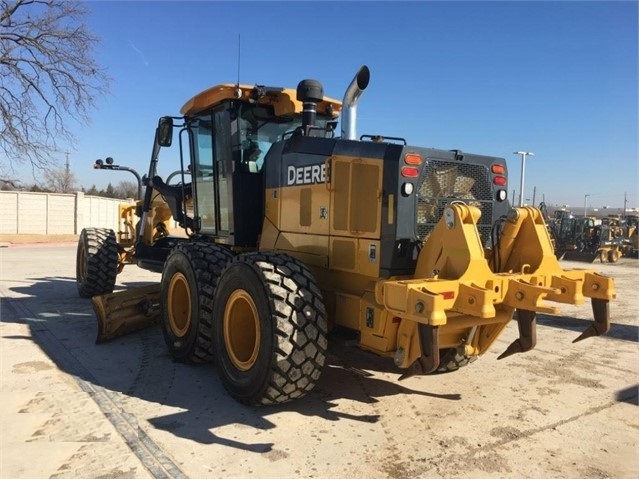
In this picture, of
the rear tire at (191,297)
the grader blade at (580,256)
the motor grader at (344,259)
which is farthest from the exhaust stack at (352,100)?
the grader blade at (580,256)

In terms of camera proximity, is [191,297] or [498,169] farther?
[191,297]

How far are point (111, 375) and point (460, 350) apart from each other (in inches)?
130

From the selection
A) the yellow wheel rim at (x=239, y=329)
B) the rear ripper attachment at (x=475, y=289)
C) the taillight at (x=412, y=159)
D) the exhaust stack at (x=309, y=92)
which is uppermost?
the exhaust stack at (x=309, y=92)

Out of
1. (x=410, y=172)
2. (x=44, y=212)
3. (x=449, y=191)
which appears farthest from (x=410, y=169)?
(x=44, y=212)

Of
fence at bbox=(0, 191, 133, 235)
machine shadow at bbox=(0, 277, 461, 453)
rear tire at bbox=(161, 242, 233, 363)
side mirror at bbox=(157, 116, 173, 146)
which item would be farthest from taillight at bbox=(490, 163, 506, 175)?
fence at bbox=(0, 191, 133, 235)

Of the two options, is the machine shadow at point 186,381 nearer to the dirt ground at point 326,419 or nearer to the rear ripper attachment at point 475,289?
the dirt ground at point 326,419

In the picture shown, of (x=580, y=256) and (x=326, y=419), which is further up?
(x=580, y=256)

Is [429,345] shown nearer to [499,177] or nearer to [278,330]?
[278,330]

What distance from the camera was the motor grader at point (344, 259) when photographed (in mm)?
3727

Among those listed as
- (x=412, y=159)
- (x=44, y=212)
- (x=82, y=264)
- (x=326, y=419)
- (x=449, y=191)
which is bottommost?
(x=326, y=419)

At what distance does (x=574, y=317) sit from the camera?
8914 millimetres

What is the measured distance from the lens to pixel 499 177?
4.76 metres

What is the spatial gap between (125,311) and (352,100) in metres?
3.74

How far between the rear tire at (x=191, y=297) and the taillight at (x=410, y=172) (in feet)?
7.44
